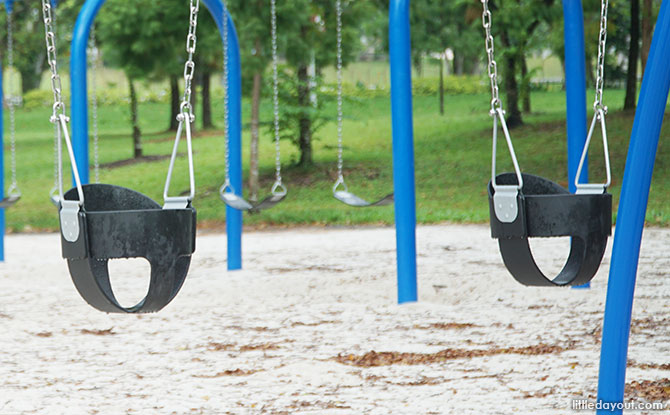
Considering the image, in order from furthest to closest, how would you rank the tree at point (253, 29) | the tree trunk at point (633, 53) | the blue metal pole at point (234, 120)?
1. the tree trunk at point (633, 53)
2. the tree at point (253, 29)
3. the blue metal pole at point (234, 120)

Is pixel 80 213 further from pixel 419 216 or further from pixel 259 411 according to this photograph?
pixel 419 216

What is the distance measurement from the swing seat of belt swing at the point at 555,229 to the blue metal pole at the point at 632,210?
55cm

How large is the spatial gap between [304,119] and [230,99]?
7.03 m

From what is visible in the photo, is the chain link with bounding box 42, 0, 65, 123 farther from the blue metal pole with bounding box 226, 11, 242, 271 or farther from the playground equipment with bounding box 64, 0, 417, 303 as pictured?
the blue metal pole with bounding box 226, 11, 242, 271

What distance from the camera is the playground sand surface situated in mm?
3510

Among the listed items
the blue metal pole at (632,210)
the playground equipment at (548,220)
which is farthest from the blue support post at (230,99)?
the blue metal pole at (632,210)

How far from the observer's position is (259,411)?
335cm

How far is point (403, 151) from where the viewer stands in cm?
548

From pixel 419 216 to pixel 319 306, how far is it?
20.3 feet

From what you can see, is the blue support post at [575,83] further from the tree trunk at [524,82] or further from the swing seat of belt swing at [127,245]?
the tree trunk at [524,82]

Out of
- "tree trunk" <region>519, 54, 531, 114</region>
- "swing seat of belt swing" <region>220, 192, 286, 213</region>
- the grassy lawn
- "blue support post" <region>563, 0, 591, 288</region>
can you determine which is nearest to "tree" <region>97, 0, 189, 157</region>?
the grassy lawn

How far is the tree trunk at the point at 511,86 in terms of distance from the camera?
1603 centimetres

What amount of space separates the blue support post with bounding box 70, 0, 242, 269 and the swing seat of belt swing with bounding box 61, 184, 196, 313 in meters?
2.63

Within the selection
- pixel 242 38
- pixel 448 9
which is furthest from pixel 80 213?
pixel 448 9
